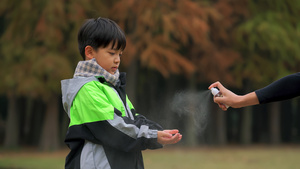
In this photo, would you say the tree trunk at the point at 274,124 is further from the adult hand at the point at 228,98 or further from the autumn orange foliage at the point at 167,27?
the adult hand at the point at 228,98

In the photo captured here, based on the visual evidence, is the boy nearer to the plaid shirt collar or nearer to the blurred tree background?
the plaid shirt collar

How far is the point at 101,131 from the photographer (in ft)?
8.63

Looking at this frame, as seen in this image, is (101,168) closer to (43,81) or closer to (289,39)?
(43,81)

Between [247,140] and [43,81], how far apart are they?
1091 cm

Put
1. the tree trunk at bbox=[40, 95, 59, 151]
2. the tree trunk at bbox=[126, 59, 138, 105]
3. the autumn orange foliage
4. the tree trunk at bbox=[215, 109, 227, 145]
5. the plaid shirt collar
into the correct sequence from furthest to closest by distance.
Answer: the tree trunk at bbox=[215, 109, 227, 145] → the tree trunk at bbox=[126, 59, 138, 105] → the tree trunk at bbox=[40, 95, 59, 151] → the autumn orange foliage → the plaid shirt collar

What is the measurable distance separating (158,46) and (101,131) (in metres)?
13.3

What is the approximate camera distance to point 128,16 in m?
16.2

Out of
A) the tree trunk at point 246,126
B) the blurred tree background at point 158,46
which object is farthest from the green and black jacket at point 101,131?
the tree trunk at point 246,126

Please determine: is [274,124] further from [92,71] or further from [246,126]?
[92,71]

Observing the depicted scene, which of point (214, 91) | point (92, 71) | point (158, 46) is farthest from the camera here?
point (158, 46)

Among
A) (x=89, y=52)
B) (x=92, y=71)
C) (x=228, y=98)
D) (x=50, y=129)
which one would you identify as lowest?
(x=50, y=129)

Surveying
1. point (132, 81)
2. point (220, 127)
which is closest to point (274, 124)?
point (220, 127)

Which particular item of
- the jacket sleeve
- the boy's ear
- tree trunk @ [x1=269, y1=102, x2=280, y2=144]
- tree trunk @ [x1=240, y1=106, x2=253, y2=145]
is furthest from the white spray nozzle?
tree trunk @ [x1=269, y1=102, x2=280, y2=144]

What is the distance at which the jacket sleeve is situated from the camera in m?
2.62
